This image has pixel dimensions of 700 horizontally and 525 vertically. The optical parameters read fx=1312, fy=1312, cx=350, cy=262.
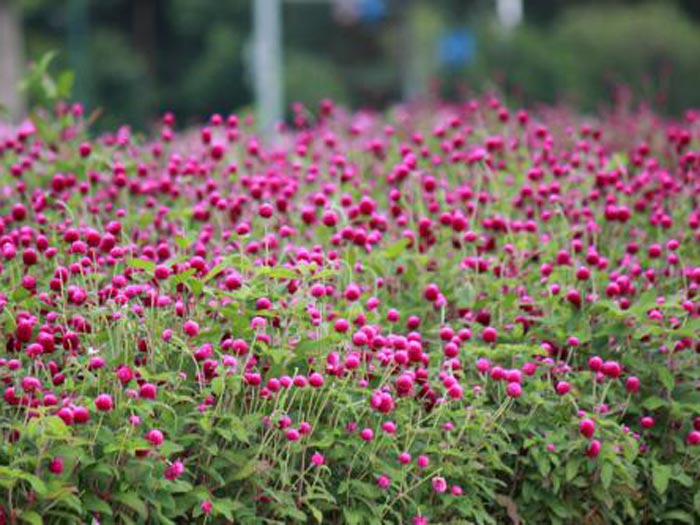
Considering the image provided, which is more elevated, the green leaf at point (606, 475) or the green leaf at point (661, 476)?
the green leaf at point (606, 475)

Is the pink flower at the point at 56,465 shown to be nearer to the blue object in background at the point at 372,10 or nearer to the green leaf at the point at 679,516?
the green leaf at the point at 679,516

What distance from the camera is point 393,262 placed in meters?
4.88

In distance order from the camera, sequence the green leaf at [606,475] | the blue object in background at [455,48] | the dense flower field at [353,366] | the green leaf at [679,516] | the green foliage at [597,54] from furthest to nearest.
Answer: the blue object in background at [455,48] < the green foliage at [597,54] < the green leaf at [679,516] < the green leaf at [606,475] < the dense flower field at [353,366]

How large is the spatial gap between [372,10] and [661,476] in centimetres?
4927

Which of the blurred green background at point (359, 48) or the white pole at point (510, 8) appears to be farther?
the white pole at point (510, 8)

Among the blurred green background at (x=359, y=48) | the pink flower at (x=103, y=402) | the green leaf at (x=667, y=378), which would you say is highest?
the pink flower at (x=103, y=402)

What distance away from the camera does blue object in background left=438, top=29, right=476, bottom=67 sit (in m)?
47.1

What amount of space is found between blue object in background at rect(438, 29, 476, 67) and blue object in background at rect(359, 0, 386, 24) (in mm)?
3627

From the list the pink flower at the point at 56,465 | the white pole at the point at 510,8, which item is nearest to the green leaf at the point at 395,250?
the pink flower at the point at 56,465

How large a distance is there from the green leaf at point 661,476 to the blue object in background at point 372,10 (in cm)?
4798

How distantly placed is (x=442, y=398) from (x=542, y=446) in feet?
1.25

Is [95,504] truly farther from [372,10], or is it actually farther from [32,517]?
[372,10]

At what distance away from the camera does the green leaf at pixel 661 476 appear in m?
4.03

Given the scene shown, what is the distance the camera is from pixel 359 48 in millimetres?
55375
